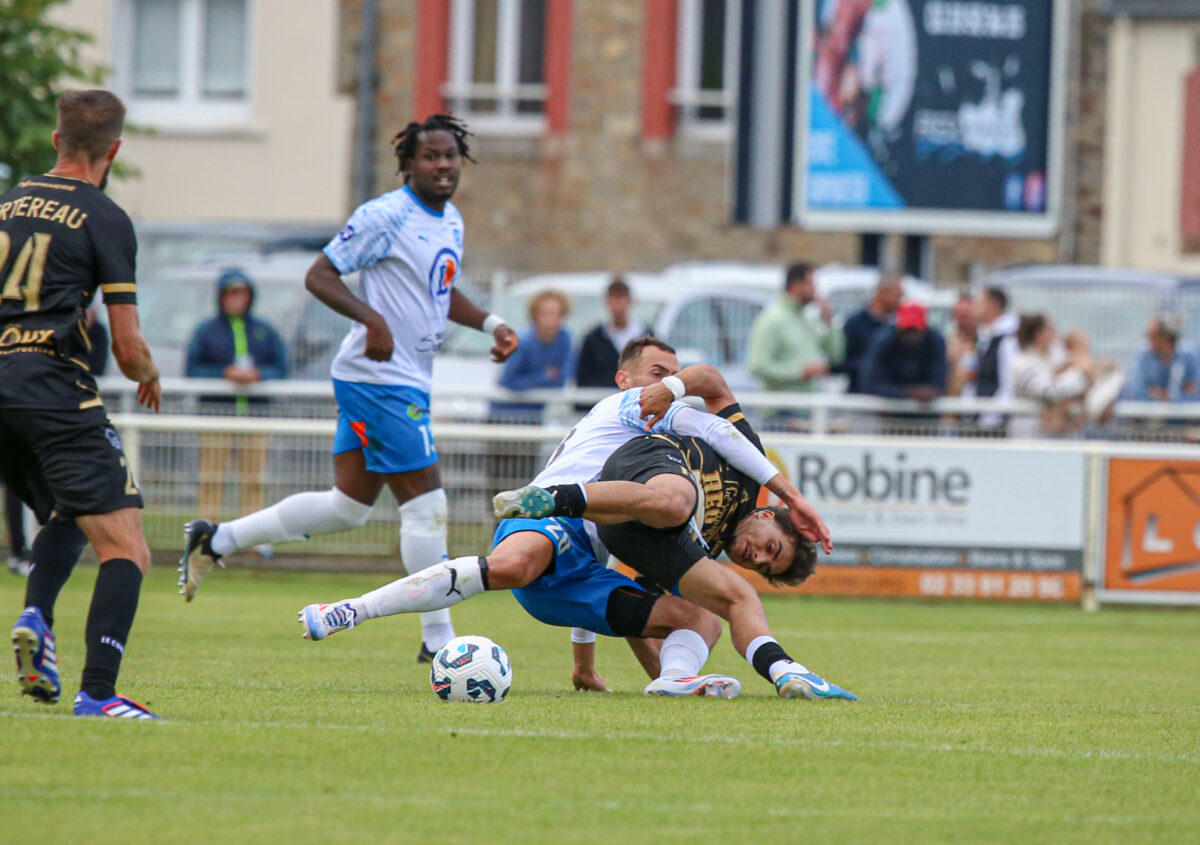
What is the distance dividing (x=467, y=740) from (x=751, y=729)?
41.4 inches

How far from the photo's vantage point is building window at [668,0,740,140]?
102 ft

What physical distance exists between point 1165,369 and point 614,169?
1499 cm

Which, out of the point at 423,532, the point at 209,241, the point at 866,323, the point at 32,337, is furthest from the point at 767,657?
the point at 209,241

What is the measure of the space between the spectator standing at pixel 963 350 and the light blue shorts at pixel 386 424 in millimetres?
9215

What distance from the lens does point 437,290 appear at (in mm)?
9383

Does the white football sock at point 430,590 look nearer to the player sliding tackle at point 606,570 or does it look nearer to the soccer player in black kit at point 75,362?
the player sliding tackle at point 606,570

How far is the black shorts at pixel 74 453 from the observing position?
6.41m

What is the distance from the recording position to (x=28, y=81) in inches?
653

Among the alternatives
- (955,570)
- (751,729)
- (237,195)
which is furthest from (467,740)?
(237,195)

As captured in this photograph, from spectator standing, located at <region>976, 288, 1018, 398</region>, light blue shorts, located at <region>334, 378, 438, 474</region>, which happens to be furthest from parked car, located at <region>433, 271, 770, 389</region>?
light blue shorts, located at <region>334, 378, 438, 474</region>

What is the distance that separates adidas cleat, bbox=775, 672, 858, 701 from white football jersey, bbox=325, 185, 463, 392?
2.52 metres

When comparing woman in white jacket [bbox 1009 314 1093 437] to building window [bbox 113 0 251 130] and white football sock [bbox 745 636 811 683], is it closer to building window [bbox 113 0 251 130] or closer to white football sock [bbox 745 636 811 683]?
white football sock [bbox 745 636 811 683]

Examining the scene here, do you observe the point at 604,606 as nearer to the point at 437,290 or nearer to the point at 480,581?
the point at 480,581

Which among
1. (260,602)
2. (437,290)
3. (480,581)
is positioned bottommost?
(260,602)
